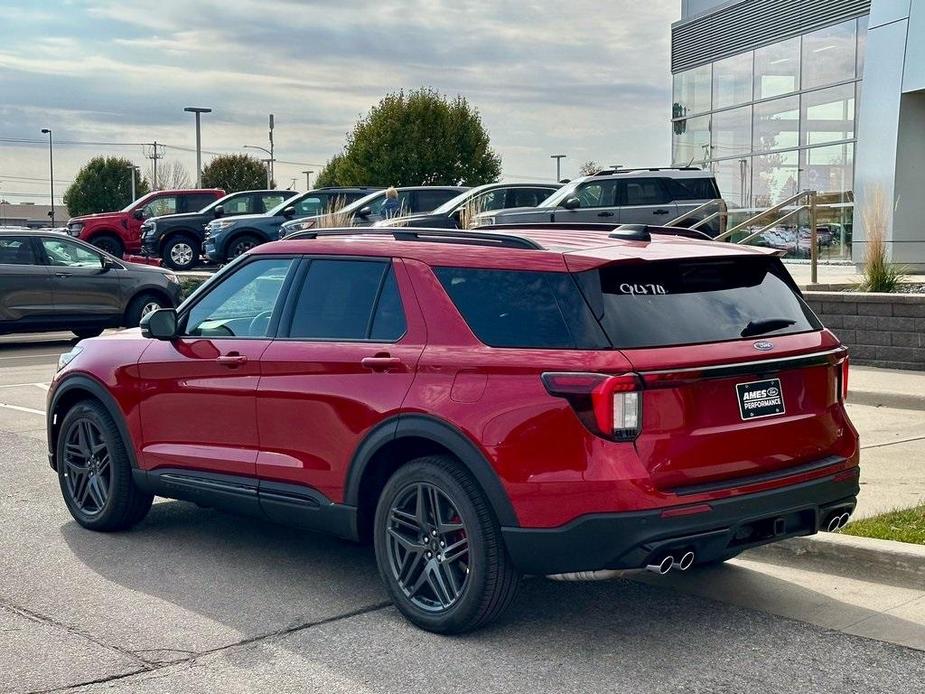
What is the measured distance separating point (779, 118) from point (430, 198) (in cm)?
1008

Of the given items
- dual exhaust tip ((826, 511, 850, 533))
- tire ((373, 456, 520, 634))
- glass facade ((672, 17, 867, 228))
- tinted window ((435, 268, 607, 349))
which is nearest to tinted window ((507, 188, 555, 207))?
glass facade ((672, 17, 867, 228))

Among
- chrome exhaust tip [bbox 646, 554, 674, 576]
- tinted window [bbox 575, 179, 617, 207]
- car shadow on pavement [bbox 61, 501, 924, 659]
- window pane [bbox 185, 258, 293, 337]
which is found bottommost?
car shadow on pavement [bbox 61, 501, 924, 659]

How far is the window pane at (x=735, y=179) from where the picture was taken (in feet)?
103

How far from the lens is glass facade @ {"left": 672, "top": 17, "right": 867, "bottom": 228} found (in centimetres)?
2761

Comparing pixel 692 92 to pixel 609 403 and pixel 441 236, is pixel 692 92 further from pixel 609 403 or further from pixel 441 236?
pixel 609 403

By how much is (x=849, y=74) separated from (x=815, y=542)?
23.2 meters

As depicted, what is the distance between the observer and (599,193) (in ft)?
74.0

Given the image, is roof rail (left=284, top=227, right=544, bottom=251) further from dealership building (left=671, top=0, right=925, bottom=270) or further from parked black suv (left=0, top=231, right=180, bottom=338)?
parked black suv (left=0, top=231, right=180, bottom=338)

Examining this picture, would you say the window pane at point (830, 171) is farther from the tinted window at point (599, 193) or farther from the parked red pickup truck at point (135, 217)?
the parked red pickup truck at point (135, 217)

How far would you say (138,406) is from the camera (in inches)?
273

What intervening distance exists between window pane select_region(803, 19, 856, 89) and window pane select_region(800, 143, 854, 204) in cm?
155

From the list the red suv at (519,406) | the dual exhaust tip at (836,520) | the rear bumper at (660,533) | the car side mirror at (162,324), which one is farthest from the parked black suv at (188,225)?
the rear bumper at (660,533)

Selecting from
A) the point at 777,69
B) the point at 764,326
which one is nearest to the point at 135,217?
the point at 777,69

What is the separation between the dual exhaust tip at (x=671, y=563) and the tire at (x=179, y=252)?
2630cm
